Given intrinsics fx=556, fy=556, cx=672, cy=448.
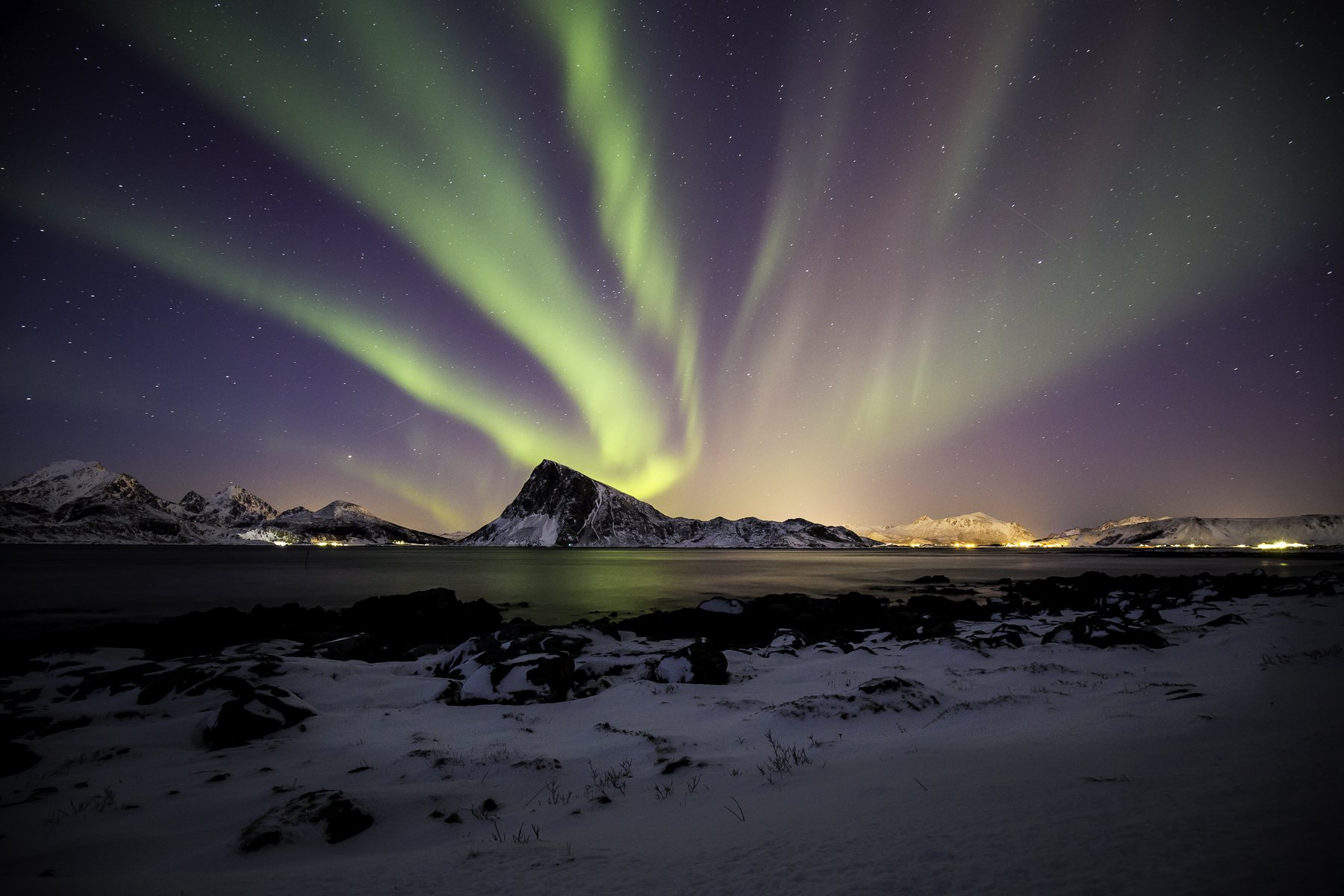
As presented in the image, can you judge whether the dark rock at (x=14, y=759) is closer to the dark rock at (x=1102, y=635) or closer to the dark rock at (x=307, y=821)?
the dark rock at (x=307, y=821)

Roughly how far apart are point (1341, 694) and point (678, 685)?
884 cm

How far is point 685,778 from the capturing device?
5.70m

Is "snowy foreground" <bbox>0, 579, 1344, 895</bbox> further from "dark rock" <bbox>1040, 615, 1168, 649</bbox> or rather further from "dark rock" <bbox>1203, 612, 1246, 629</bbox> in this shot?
"dark rock" <bbox>1203, 612, 1246, 629</bbox>

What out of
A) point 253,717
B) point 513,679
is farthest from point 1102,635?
point 253,717

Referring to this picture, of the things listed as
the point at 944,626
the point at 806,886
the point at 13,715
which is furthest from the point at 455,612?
the point at 806,886

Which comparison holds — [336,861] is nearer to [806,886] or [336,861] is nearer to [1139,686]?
[806,886]

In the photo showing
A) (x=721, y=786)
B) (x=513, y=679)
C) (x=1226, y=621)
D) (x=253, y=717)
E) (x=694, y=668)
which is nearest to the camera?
(x=721, y=786)

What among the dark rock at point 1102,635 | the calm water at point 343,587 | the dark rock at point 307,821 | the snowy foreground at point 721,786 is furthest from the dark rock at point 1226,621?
the calm water at point 343,587

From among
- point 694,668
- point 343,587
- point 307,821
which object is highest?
point 307,821

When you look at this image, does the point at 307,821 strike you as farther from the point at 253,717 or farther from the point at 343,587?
the point at 343,587

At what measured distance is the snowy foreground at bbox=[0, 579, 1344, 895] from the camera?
2.91 metres

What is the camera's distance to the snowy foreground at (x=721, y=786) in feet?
9.54

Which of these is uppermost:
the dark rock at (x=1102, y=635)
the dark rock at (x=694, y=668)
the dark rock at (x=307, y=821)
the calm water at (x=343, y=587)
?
the dark rock at (x=1102, y=635)

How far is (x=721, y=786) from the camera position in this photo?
17.6 ft
